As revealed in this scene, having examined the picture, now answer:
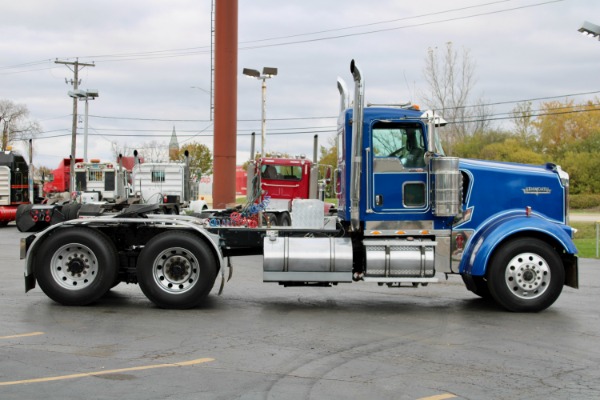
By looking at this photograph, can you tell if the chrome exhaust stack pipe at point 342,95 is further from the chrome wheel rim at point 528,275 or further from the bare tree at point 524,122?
the bare tree at point 524,122

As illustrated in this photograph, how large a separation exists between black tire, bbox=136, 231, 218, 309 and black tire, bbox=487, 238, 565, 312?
4.19 metres

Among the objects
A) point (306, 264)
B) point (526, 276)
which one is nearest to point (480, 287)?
point (526, 276)

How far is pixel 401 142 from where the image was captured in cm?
1125

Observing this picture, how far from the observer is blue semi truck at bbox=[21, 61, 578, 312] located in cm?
1084

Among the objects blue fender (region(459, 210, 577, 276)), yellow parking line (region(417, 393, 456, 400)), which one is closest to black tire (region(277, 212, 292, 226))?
blue fender (region(459, 210, 577, 276))

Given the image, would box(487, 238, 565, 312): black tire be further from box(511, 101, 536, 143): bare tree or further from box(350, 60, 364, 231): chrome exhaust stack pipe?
box(511, 101, 536, 143): bare tree

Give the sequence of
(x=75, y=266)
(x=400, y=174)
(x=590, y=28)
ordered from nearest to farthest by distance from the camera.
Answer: (x=75, y=266)
(x=400, y=174)
(x=590, y=28)

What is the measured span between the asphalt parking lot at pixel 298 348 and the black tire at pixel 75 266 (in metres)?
0.28

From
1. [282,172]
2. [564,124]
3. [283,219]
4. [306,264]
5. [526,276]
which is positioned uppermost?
[564,124]

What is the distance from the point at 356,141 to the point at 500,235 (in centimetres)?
252

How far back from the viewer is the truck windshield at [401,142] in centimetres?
1120

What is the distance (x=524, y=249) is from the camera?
10797mm

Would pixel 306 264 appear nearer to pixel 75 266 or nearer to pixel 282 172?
pixel 75 266

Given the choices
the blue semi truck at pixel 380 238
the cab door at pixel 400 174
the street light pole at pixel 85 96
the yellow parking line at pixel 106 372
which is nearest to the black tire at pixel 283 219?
the blue semi truck at pixel 380 238
